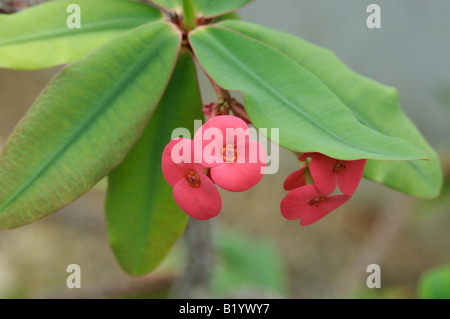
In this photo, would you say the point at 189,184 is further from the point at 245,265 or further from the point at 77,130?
the point at 245,265

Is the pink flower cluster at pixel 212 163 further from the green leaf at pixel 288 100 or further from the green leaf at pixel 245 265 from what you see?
the green leaf at pixel 245 265

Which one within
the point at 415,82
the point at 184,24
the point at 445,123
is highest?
the point at 415,82

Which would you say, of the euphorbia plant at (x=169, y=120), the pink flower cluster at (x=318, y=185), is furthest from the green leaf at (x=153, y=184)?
the pink flower cluster at (x=318, y=185)

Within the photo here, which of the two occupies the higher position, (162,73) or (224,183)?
(162,73)

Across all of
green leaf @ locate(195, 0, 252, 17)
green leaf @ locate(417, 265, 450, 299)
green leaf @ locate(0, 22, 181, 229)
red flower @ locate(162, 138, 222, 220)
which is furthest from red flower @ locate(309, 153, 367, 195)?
green leaf @ locate(417, 265, 450, 299)
